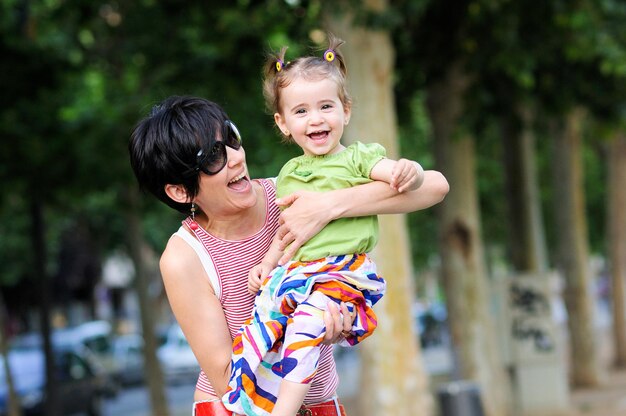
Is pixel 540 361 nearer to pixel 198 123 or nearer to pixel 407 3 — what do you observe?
pixel 407 3

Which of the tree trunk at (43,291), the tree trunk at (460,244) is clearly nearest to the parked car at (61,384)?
the tree trunk at (43,291)

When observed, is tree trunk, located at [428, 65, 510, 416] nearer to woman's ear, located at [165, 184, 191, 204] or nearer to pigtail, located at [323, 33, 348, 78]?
pigtail, located at [323, 33, 348, 78]

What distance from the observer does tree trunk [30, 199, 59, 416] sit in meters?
15.3

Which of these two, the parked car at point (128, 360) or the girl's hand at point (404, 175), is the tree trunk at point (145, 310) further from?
the girl's hand at point (404, 175)

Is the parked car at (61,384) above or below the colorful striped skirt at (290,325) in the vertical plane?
above

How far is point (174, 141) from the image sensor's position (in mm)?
3176

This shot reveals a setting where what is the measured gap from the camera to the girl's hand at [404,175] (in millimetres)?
3107

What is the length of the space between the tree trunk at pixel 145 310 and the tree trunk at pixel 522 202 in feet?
19.8

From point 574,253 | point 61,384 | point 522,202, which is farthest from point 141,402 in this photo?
point 522,202

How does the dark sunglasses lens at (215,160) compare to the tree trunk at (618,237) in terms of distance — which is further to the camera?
the tree trunk at (618,237)

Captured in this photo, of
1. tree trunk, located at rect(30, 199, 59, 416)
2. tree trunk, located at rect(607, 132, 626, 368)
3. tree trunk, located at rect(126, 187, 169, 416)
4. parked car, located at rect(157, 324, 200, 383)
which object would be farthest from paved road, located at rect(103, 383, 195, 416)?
tree trunk, located at rect(607, 132, 626, 368)

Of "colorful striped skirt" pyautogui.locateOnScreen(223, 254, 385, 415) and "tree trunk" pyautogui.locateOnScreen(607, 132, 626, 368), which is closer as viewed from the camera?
"colorful striped skirt" pyautogui.locateOnScreen(223, 254, 385, 415)

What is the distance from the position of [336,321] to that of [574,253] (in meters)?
18.8

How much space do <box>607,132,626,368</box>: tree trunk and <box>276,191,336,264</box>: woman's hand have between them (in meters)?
22.4
